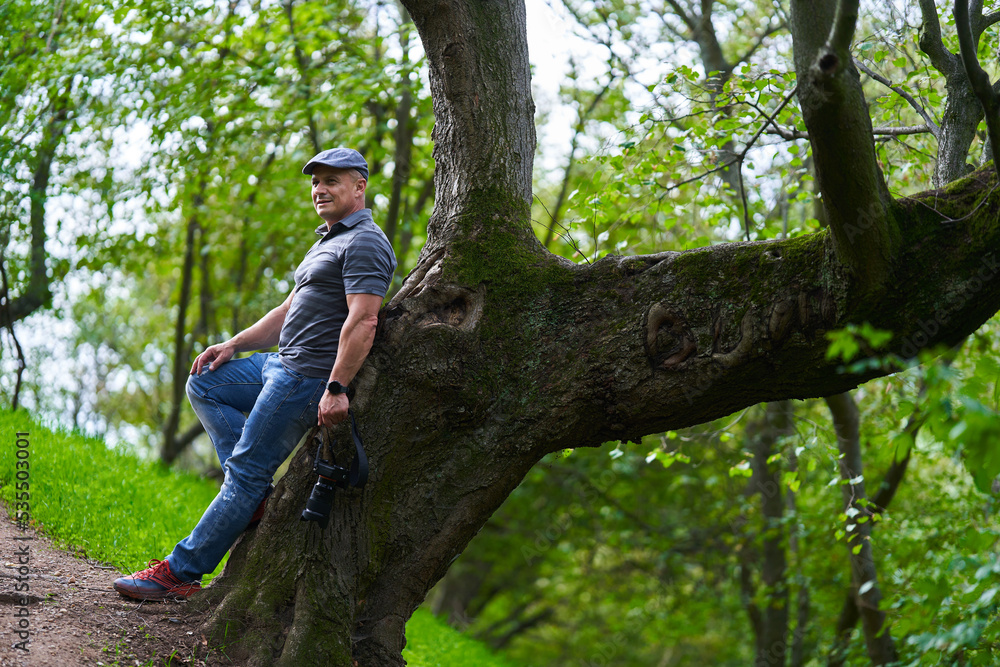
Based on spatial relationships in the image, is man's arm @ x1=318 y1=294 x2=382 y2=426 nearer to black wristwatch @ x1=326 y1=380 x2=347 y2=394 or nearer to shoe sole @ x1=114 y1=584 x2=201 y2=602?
black wristwatch @ x1=326 y1=380 x2=347 y2=394

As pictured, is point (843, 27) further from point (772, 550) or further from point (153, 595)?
point (772, 550)

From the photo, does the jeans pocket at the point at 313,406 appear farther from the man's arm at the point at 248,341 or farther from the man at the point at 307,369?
the man's arm at the point at 248,341

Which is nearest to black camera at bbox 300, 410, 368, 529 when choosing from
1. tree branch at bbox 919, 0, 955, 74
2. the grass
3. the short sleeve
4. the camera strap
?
the camera strap

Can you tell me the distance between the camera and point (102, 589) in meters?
3.93

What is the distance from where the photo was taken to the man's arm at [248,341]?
4.11 meters

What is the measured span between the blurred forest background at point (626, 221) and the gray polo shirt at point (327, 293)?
68.1 inches

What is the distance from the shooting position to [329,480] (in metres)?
3.55

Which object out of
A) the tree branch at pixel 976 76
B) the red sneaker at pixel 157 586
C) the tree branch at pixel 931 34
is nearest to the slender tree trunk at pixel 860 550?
the tree branch at pixel 931 34

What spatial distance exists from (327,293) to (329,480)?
0.93 meters

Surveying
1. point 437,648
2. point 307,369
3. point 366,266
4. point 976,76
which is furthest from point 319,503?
point 437,648

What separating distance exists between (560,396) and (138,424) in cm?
2037

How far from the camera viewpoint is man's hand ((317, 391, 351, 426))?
3.57m

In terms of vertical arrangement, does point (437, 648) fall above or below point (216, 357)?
below

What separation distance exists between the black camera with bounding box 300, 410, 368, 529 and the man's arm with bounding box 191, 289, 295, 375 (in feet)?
2.89
